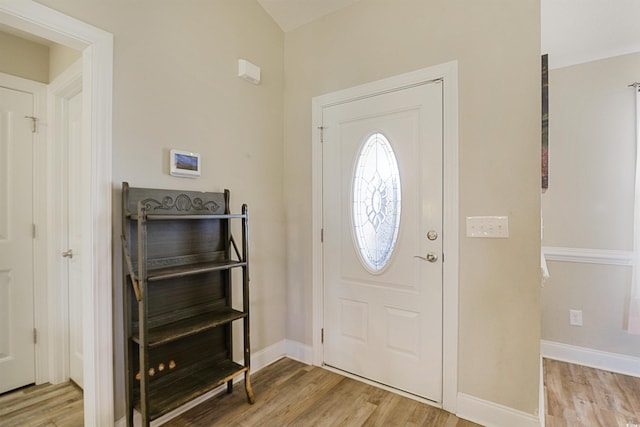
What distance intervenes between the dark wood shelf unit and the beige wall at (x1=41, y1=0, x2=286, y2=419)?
9cm

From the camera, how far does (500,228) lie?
5.93 feet

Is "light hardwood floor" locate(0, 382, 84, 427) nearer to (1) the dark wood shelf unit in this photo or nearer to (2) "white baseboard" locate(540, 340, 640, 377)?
(1) the dark wood shelf unit

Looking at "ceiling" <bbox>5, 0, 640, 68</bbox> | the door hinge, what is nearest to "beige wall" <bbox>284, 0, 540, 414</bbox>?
"ceiling" <bbox>5, 0, 640, 68</bbox>

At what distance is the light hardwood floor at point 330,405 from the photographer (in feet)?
6.16

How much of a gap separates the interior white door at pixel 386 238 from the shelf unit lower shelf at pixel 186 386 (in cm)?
88

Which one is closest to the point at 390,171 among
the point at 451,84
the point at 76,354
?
the point at 451,84

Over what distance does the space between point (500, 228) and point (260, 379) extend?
2.03 m

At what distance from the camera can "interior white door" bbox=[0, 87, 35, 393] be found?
7.06 feet

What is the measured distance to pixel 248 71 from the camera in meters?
2.38

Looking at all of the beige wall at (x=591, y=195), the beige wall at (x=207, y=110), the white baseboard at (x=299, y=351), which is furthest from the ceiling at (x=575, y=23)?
the white baseboard at (x=299, y=351)

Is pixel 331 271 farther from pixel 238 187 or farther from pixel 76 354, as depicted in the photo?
pixel 76 354

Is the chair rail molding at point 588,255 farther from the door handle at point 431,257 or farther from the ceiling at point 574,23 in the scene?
the ceiling at point 574,23

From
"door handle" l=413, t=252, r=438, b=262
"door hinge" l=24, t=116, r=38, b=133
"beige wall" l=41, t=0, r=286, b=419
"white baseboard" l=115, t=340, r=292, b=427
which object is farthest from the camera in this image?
"door hinge" l=24, t=116, r=38, b=133

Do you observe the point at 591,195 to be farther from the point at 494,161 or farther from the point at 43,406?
the point at 43,406
